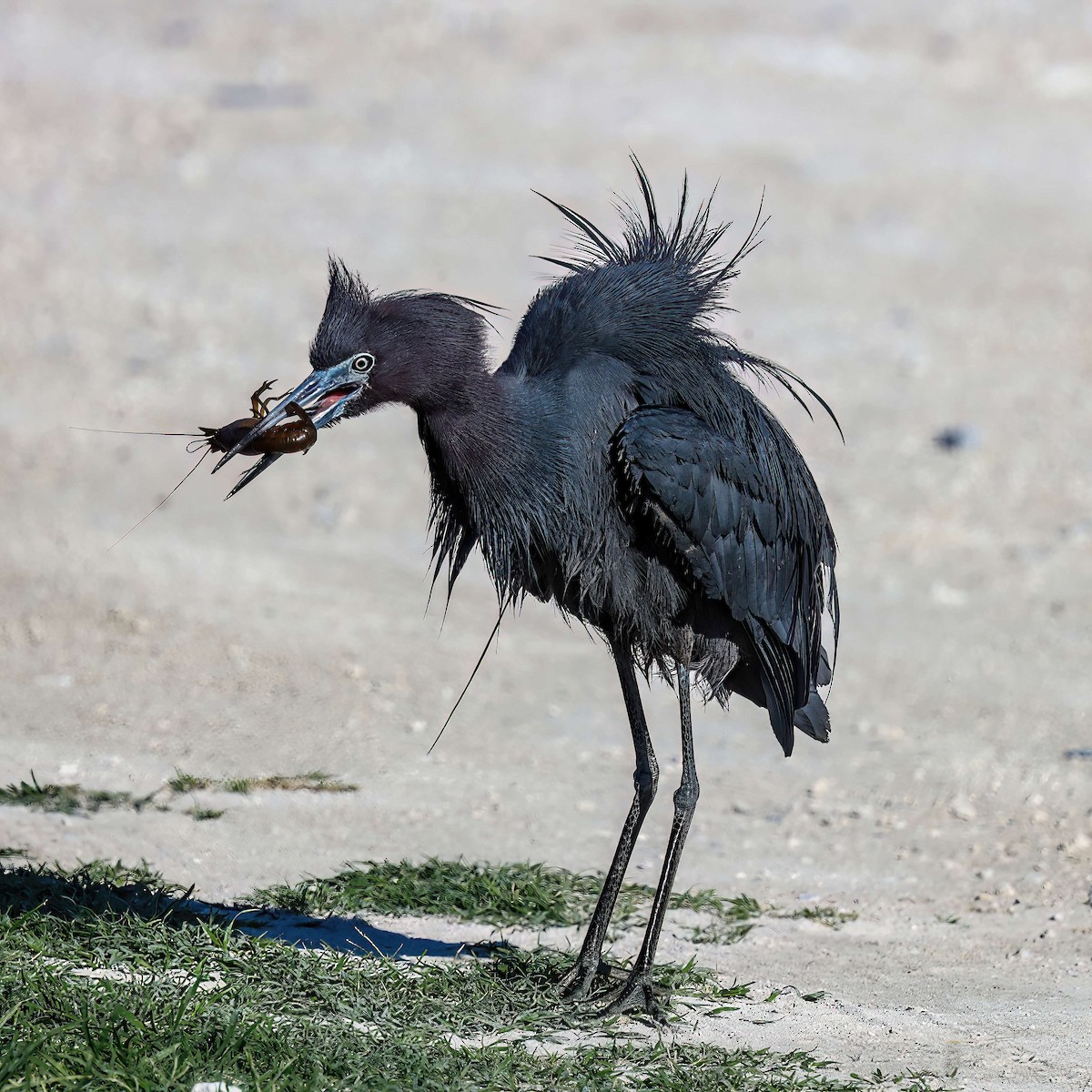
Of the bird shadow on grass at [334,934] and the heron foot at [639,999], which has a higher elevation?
the heron foot at [639,999]

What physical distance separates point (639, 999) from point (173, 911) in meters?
1.46

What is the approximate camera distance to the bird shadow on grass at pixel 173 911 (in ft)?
17.2

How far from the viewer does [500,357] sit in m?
11.9

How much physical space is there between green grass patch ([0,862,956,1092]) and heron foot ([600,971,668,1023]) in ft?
0.28

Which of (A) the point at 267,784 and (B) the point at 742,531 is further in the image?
(A) the point at 267,784

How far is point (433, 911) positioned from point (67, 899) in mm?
1261

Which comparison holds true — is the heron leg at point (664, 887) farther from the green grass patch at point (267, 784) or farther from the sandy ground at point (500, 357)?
the green grass patch at point (267, 784)

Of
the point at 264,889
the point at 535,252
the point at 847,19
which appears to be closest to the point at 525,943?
the point at 264,889

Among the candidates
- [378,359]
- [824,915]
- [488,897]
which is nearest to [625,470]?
[378,359]

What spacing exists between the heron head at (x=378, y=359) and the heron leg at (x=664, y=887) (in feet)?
3.89

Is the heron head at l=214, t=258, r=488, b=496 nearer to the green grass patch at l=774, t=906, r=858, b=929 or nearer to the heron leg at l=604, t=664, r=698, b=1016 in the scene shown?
the heron leg at l=604, t=664, r=698, b=1016

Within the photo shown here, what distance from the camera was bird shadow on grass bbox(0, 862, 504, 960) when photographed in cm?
524

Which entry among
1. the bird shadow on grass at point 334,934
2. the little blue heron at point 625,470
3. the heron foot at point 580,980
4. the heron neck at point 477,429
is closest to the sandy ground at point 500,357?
the bird shadow on grass at point 334,934

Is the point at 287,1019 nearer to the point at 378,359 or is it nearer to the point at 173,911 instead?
the point at 173,911
